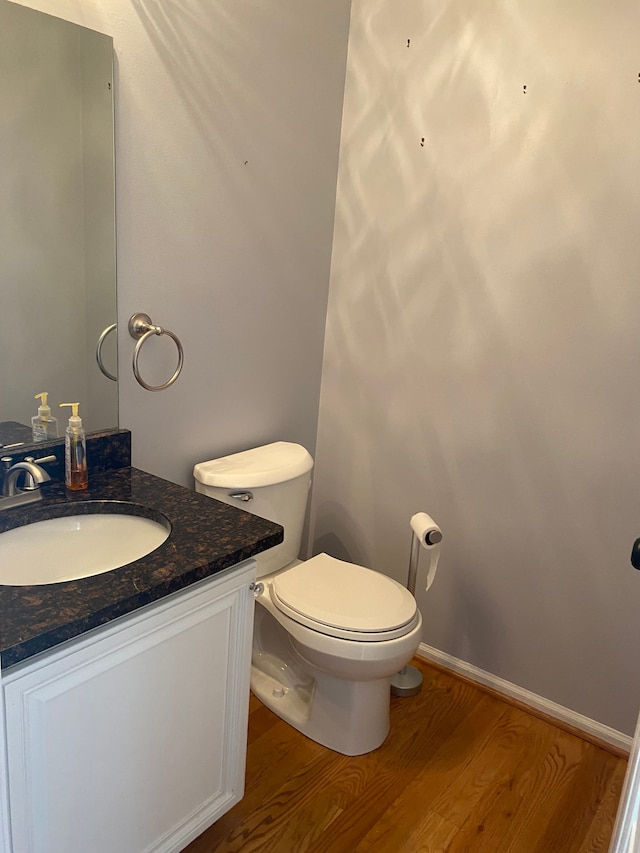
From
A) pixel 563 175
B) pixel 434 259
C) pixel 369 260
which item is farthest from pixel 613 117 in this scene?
pixel 369 260

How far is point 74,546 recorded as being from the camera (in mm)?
1521

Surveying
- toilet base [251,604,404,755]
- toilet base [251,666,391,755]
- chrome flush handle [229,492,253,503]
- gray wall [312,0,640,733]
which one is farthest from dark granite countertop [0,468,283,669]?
gray wall [312,0,640,733]

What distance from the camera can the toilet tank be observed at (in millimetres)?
1992

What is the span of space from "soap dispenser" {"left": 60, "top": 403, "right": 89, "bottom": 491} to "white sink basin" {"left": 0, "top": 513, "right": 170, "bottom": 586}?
12 centimetres

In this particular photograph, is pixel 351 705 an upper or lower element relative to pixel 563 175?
lower

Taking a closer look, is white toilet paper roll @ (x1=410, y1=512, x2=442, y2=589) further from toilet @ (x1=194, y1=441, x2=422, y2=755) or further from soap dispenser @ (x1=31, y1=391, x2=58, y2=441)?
soap dispenser @ (x1=31, y1=391, x2=58, y2=441)

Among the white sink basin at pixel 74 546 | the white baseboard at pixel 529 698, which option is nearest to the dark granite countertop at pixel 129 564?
the white sink basin at pixel 74 546

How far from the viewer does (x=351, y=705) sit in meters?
1.94

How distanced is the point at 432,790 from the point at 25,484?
134cm

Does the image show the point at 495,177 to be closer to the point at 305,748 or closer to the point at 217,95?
the point at 217,95

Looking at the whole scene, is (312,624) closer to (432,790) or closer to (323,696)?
(323,696)

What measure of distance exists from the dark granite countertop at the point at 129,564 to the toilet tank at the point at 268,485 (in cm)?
28

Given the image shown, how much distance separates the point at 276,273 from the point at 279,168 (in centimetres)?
32

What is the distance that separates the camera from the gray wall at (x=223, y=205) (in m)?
1.74
